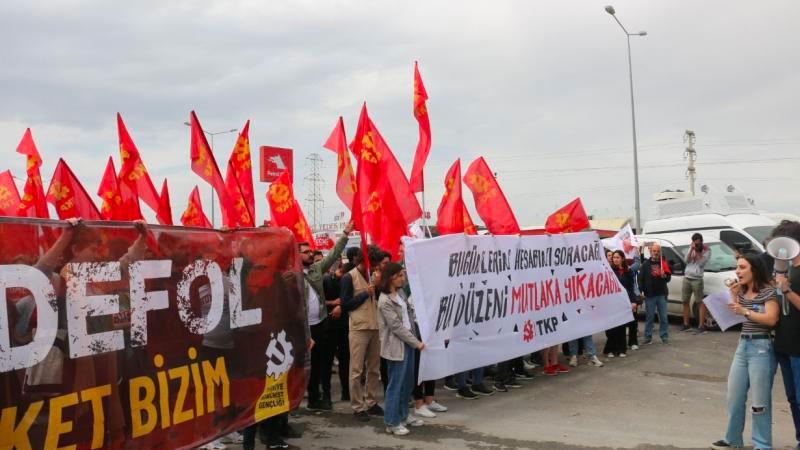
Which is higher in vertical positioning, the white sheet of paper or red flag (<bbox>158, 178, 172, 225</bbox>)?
red flag (<bbox>158, 178, 172, 225</bbox>)

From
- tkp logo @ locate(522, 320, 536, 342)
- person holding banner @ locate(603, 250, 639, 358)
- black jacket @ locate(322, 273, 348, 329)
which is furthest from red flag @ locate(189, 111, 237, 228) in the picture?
person holding banner @ locate(603, 250, 639, 358)

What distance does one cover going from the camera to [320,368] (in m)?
7.87

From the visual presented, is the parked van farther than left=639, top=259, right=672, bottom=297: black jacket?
Yes

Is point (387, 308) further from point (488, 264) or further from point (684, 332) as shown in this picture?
point (684, 332)

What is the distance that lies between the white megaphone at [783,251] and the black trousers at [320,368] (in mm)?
4669

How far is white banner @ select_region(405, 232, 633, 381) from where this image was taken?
283 inches

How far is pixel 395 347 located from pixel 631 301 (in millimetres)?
6216

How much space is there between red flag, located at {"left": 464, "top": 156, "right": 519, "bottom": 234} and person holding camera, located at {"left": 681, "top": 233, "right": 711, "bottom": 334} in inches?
221

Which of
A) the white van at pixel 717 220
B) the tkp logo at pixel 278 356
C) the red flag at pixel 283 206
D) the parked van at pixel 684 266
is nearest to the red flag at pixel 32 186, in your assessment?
the red flag at pixel 283 206

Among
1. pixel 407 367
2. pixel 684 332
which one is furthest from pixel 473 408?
pixel 684 332

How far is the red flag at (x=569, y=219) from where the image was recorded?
10125 millimetres

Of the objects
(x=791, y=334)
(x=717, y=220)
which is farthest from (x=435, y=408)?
(x=717, y=220)

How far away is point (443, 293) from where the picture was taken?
7.36 metres

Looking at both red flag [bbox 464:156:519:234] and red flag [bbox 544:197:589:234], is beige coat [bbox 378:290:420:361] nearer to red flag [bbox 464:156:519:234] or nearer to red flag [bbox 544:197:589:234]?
red flag [bbox 464:156:519:234]
